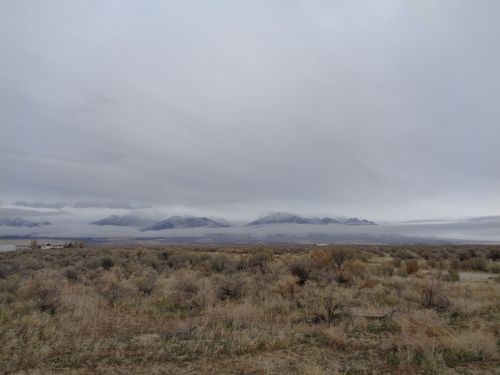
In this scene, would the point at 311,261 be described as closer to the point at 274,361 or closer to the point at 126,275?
the point at 126,275

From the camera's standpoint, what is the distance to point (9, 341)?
962 cm

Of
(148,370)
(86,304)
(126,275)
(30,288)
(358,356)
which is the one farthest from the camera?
(126,275)

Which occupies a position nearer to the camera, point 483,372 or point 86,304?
point 483,372

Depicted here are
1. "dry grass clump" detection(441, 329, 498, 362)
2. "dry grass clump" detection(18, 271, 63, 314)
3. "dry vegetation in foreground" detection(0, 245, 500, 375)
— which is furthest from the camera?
"dry grass clump" detection(18, 271, 63, 314)

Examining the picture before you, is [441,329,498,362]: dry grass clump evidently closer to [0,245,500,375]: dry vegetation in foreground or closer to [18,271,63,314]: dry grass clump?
[0,245,500,375]: dry vegetation in foreground

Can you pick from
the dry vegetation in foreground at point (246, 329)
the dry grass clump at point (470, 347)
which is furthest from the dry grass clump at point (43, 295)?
the dry grass clump at point (470, 347)

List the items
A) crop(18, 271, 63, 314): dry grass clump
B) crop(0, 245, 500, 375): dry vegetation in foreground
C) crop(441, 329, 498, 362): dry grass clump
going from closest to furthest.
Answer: crop(0, 245, 500, 375): dry vegetation in foreground < crop(441, 329, 498, 362): dry grass clump < crop(18, 271, 63, 314): dry grass clump

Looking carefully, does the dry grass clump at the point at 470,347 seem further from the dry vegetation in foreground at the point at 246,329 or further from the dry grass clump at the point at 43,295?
the dry grass clump at the point at 43,295

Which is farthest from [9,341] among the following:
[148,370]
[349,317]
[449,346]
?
[449,346]

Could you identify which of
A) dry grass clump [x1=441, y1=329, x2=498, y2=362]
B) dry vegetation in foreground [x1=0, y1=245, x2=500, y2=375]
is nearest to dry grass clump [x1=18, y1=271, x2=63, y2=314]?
dry vegetation in foreground [x1=0, y1=245, x2=500, y2=375]

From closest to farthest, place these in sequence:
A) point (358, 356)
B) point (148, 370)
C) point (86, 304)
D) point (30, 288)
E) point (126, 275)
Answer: point (148, 370), point (358, 356), point (86, 304), point (30, 288), point (126, 275)

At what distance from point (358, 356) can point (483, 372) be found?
2583 millimetres

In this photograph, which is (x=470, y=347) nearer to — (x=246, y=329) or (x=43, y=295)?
(x=246, y=329)

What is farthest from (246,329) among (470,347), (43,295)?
(43,295)
